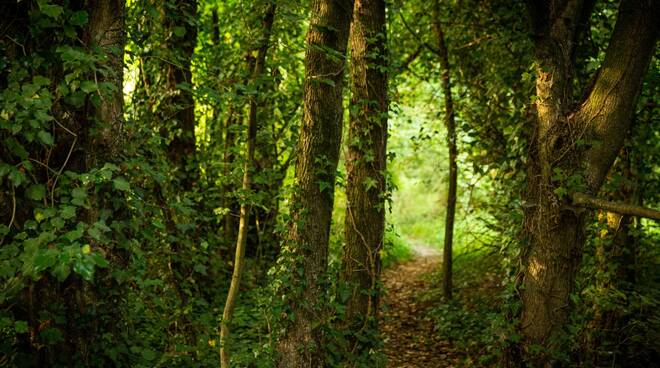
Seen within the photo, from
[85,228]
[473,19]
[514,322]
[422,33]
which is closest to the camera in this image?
[85,228]

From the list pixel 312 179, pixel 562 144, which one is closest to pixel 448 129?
pixel 562 144

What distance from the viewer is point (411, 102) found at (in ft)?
36.4

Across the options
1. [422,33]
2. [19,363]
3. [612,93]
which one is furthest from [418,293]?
[19,363]

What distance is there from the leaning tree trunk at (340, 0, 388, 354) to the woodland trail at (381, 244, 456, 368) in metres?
0.40

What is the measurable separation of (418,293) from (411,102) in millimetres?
4207

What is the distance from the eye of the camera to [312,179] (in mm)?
4535

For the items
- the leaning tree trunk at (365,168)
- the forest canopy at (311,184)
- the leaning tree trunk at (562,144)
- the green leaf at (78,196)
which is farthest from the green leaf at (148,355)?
the leaning tree trunk at (562,144)

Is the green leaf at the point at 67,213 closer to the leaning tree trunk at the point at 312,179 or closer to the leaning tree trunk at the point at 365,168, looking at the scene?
the leaning tree trunk at the point at 312,179

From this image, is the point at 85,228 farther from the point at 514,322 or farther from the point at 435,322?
the point at 435,322

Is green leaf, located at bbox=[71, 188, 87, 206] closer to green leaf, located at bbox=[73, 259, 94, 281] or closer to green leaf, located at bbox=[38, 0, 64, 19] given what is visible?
green leaf, located at bbox=[73, 259, 94, 281]

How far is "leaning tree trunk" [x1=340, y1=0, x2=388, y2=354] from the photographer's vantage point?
561 centimetres

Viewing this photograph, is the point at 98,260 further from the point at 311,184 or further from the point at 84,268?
the point at 311,184

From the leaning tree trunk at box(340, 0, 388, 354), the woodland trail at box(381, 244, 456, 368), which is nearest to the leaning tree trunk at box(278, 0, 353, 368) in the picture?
the leaning tree trunk at box(340, 0, 388, 354)

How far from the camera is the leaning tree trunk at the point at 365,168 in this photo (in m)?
5.61
